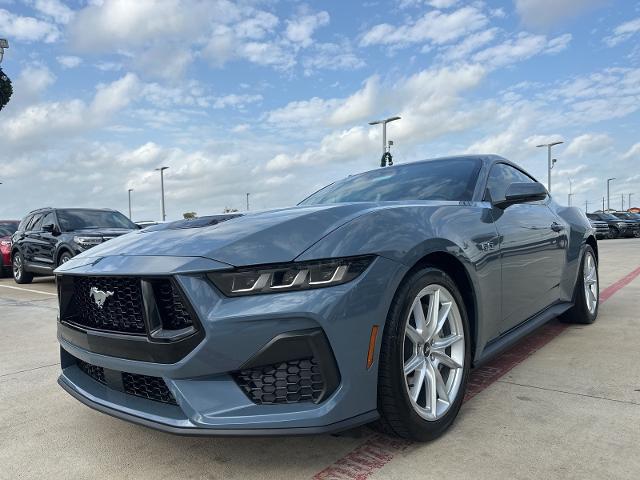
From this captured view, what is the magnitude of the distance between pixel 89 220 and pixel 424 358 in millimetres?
9129

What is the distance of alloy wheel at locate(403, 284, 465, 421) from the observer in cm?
232

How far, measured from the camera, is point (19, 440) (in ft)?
8.52

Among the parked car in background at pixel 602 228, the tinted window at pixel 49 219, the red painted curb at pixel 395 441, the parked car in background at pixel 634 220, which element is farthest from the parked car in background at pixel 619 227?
the red painted curb at pixel 395 441

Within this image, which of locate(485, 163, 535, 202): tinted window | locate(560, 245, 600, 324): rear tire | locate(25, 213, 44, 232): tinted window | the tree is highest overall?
the tree

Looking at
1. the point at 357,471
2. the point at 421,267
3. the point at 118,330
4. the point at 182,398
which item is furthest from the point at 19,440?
the point at 421,267

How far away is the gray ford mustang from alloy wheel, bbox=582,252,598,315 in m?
2.26

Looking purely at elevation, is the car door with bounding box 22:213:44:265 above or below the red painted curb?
above

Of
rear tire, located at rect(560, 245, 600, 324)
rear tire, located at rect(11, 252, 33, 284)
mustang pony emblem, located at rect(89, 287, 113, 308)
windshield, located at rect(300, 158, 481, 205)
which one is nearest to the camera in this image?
mustang pony emblem, located at rect(89, 287, 113, 308)

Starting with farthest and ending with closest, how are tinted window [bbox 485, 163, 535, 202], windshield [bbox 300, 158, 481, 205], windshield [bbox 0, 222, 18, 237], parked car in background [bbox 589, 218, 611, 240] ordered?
parked car in background [bbox 589, 218, 611, 240] → windshield [bbox 0, 222, 18, 237] → tinted window [bbox 485, 163, 535, 202] → windshield [bbox 300, 158, 481, 205]

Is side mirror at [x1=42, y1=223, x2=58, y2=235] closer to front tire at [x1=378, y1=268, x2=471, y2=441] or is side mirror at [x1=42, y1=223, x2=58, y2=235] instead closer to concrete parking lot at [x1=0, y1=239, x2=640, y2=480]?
concrete parking lot at [x1=0, y1=239, x2=640, y2=480]

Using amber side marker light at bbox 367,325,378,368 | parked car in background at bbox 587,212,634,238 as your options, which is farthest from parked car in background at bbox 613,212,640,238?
amber side marker light at bbox 367,325,378,368

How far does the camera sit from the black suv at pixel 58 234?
9.13 metres

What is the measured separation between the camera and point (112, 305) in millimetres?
2219

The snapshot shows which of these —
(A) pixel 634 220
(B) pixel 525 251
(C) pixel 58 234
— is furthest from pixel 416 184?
(A) pixel 634 220
